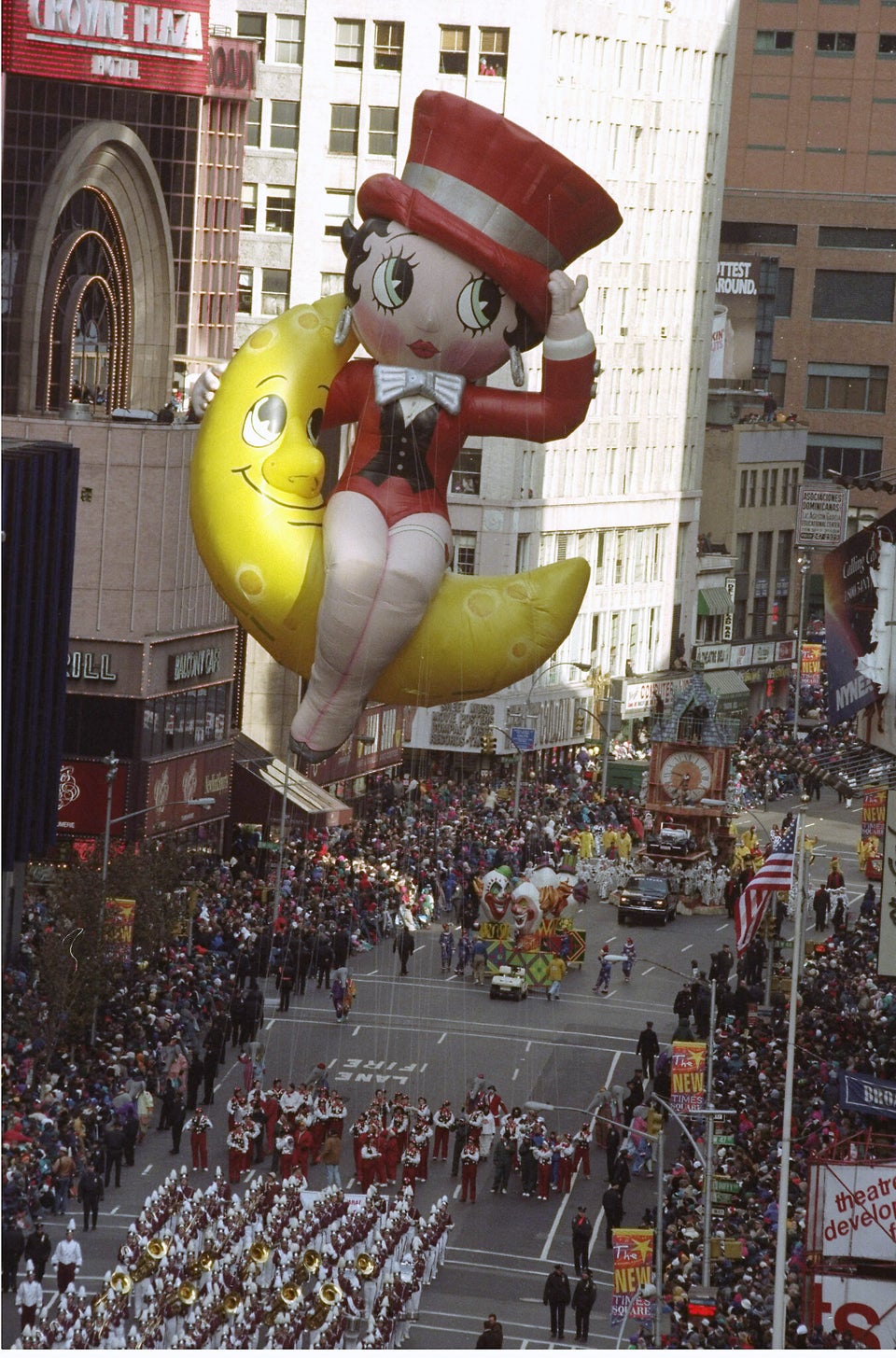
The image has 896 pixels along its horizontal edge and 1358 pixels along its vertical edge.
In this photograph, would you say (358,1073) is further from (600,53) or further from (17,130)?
(600,53)

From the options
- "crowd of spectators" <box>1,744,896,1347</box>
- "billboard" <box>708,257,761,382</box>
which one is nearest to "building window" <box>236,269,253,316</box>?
"crowd of spectators" <box>1,744,896,1347</box>

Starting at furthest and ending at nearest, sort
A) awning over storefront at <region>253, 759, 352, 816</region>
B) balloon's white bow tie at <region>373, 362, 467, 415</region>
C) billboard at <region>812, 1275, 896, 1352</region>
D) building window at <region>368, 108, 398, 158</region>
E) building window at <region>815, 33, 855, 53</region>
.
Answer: building window at <region>815, 33, 855, 53</region>
building window at <region>368, 108, 398, 158</region>
awning over storefront at <region>253, 759, 352, 816</region>
billboard at <region>812, 1275, 896, 1352</region>
balloon's white bow tie at <region>373, 362, 467, 415</region>

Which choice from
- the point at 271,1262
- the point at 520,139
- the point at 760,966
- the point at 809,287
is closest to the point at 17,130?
the point at 760,966

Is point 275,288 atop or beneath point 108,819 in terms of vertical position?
atop

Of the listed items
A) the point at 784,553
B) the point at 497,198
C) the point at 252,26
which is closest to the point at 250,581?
the point at 497,198

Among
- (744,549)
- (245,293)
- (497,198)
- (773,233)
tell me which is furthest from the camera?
(773,233)

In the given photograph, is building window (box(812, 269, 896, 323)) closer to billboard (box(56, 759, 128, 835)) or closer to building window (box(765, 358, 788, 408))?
building window (box(765, 358, 788, 408))

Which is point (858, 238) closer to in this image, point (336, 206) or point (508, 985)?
point (336, 206)
